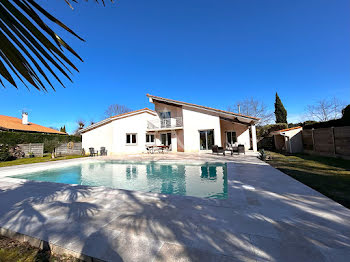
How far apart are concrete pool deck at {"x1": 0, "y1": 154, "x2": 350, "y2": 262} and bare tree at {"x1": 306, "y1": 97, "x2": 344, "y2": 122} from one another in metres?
33.4

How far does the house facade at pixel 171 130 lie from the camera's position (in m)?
17.2

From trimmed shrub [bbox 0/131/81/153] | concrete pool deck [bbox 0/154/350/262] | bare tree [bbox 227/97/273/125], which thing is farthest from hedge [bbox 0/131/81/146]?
bare tree [bbox 227/97/273/125]

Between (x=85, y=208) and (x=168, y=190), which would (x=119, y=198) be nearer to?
(x=85, y=208)

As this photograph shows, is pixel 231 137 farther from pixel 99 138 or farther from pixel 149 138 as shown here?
pixel 99 138

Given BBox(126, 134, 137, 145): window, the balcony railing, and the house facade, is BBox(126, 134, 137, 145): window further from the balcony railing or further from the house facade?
the balcony railing

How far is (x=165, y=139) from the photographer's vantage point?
20.4 meters

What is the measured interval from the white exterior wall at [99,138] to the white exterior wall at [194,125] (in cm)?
968

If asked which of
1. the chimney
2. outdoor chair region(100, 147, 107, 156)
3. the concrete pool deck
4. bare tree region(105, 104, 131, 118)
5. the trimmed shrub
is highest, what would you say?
→ bare tree region(105, 104, 131, 118)

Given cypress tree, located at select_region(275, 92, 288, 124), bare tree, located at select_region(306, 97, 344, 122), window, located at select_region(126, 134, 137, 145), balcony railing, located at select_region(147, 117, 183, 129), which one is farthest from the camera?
cypress tree, located at select_region(275, 92, 288, 124)

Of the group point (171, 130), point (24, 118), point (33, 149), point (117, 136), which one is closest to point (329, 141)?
point (171, 130)

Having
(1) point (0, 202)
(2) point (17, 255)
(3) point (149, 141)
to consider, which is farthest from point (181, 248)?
(3) point (149, 141)

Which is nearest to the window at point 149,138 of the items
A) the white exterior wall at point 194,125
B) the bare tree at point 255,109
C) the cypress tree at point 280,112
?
the white exterior wall at point 194,125

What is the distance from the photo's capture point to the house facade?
56.4ft

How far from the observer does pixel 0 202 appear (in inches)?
163
